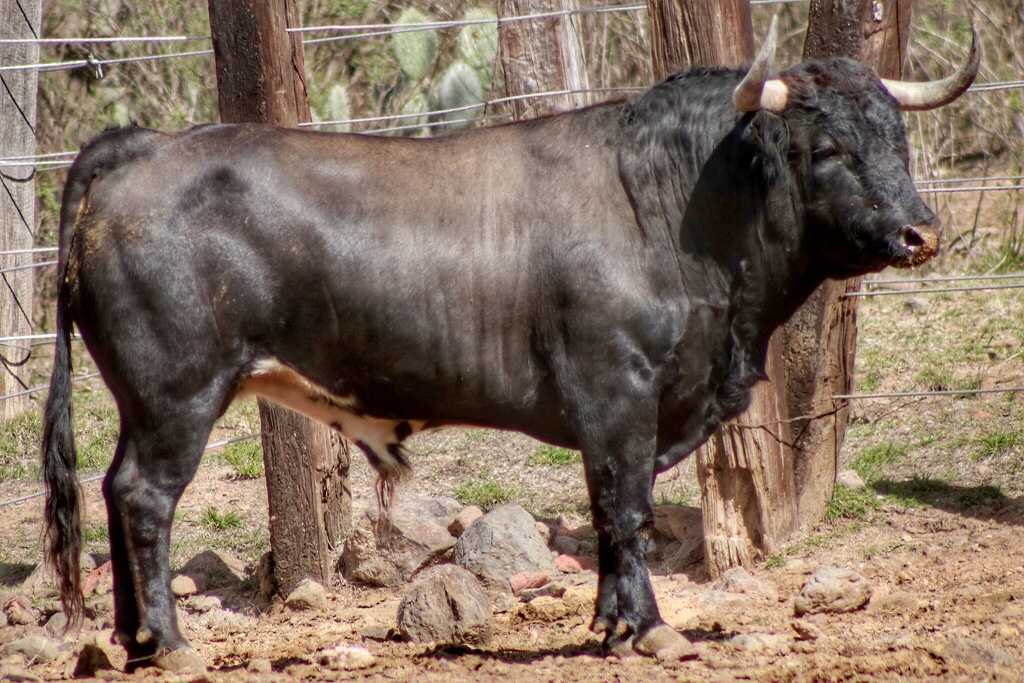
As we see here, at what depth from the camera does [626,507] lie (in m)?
4.41

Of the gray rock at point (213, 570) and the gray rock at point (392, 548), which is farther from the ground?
the gray rock at point (392, 548)

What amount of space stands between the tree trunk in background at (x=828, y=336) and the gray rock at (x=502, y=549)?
1.33m

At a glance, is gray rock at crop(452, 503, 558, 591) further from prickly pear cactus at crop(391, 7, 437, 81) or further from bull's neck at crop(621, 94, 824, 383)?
prickly pear cactus at crop(391, 7, 437, 81)

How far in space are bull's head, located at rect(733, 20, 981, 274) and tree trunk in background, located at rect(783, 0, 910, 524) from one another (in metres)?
0.96

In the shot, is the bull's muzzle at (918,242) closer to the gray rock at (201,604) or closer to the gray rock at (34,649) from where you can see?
the gray rock at (201,604)

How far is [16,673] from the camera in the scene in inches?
177

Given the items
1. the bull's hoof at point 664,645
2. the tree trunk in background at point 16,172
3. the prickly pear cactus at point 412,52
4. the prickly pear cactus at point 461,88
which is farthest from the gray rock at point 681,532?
the prickly pear cactus at point 412,52

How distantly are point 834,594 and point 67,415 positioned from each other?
312 cm

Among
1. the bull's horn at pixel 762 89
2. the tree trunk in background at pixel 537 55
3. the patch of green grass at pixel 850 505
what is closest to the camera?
the bull's horn at pixel 762 89

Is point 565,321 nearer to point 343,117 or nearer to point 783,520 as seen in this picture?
point 783,520

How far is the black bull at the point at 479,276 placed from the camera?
425cm

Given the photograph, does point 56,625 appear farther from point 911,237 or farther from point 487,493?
point 911,237

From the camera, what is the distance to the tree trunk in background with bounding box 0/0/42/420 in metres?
7.65

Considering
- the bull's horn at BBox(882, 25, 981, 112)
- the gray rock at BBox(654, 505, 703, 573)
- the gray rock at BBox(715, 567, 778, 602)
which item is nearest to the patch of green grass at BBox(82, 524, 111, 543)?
the gray rock at BBox(654, 505, 703, 573)
